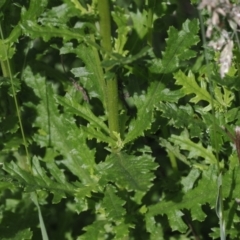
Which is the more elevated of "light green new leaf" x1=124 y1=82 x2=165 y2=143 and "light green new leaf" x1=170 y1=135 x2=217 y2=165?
"light green new leaf" x1=124 y1=82 x2=165 y2=143

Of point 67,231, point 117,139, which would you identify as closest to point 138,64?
point 117,139

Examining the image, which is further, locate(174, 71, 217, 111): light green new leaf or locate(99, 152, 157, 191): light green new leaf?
locate(174, 71, 217, 111): light green new leaf

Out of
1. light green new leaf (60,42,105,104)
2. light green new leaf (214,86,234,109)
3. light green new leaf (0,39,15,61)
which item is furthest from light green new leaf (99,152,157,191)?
light green new leaf (0,39,15,61)

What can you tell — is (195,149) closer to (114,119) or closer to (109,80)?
(114,119)

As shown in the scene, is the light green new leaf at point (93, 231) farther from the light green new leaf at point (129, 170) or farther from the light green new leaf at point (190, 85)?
the light green new leaf at point (190, 85)

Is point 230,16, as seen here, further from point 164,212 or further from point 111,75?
point 164,212

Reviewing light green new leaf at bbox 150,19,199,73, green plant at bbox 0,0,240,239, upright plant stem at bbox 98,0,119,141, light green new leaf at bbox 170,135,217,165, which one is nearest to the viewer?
upright plant stem at bbox 98,0,119,141

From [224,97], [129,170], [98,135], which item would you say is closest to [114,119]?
[98,135]

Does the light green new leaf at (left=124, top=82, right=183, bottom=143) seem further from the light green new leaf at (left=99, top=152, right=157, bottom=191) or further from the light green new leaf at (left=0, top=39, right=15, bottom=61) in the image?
the light green new leaf at (left=0, top=39, right=15, bottom=61)
